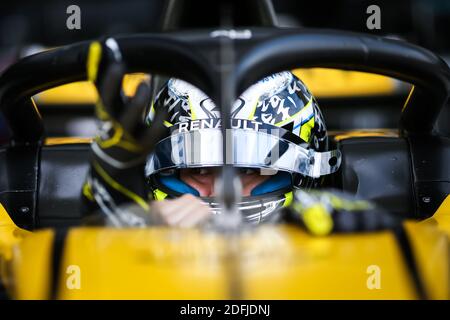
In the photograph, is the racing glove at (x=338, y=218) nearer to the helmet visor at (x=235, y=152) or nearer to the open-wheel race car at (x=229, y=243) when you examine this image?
the open-wheel race car at (x=229, y=243)

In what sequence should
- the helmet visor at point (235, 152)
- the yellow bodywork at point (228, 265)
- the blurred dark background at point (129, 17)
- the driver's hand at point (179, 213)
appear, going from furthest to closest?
the blurred dark background at point (129, 17) < the helmet visor at point (235, 152) < the driver's hand at point (179, 213) < the yellow bodywork at point (228, 265)

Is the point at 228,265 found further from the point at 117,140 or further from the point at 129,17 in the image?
the point at 129,17

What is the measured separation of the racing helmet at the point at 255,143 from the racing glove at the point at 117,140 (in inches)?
10.1

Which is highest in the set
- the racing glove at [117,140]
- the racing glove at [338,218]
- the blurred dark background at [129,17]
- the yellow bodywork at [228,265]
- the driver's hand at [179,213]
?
the blurred dark background at [129,17]

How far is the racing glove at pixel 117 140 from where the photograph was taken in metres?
1.13

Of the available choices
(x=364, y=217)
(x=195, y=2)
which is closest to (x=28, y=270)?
(x=364, y=217)

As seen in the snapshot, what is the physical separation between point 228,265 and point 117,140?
295 millimetres

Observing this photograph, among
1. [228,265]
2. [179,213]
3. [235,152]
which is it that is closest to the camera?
[228,265]

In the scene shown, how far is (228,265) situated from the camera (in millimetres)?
1046

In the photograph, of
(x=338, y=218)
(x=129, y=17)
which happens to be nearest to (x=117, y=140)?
(x=338, y=218)

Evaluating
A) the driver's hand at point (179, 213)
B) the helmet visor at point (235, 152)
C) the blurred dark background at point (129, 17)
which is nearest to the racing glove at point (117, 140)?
the driver's hand at point (179, 213)

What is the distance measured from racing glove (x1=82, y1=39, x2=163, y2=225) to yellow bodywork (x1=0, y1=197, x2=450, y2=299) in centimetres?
9

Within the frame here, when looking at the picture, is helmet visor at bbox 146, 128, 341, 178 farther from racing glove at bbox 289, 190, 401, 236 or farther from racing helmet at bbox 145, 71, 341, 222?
racing glove at bbox 289, 190, 401, 236

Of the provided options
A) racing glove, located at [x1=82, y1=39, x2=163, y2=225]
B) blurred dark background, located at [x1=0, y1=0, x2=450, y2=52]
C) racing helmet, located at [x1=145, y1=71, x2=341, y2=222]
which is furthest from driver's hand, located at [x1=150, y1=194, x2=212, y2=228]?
blurred dark background, located at [x1=0, y1=0, x2=450, y2=52]
